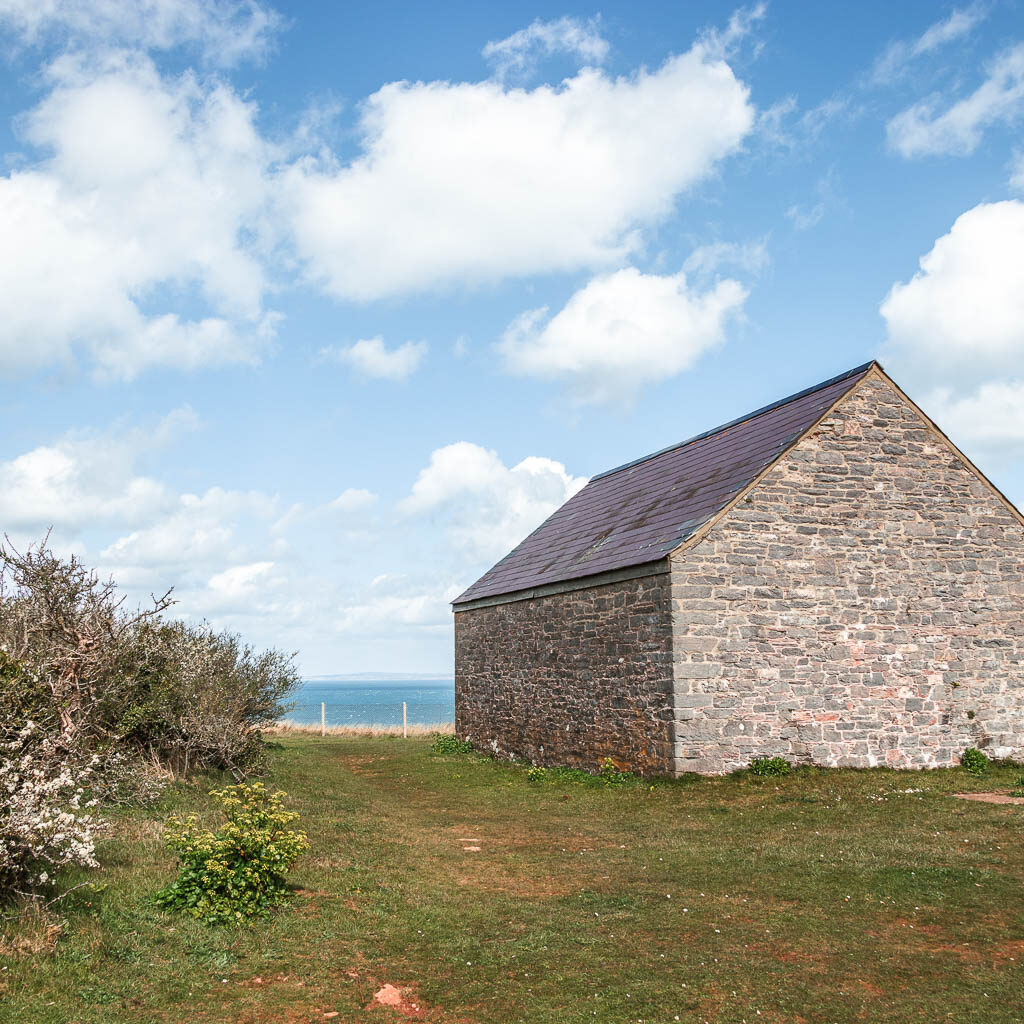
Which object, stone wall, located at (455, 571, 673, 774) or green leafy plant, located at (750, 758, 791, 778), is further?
stone wall, located at (455, 571, 673, 774)

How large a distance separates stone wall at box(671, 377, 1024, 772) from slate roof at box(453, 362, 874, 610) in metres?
0.58

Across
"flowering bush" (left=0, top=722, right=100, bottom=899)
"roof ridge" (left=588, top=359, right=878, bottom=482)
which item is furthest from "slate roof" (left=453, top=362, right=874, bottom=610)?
"flowering bush" (left=0, top=722, right=100, bottom=899)

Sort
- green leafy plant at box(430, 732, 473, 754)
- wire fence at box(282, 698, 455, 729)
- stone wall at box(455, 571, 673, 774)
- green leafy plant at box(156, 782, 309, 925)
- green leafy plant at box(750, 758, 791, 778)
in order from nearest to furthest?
green leafy plant at box(156, 782, 309, 925) < green leafy plant at box(750, 758, 791, 778) < stone wall at box(455, 571, 673, 774) < green leafy plant at box(430, 732, 473, 754) < wire fence at box(282, 698, 455, 729)

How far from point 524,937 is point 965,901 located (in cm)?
435

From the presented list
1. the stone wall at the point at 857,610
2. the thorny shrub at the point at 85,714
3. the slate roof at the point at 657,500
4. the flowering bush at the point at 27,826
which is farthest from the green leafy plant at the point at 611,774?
the flowering bush at the point at 27,826

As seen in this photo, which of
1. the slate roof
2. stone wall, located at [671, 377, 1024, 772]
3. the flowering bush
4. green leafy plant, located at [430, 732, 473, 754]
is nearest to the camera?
the flowering bush

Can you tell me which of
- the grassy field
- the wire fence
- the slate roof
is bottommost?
the wire fence

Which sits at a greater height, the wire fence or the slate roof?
the slate roof

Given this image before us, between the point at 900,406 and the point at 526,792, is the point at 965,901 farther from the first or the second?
the point at 900,406

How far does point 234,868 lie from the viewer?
8.02 metres

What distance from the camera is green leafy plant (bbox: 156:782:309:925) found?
7.72 meters

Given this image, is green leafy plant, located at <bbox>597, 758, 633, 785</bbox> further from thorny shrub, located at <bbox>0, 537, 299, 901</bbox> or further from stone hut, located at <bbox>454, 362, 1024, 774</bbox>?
thorny shrub, located at <bbox>0, 537, 299, 901</bbox>

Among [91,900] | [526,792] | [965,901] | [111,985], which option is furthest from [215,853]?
[526,792]

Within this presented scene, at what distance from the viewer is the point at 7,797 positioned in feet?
22.2
